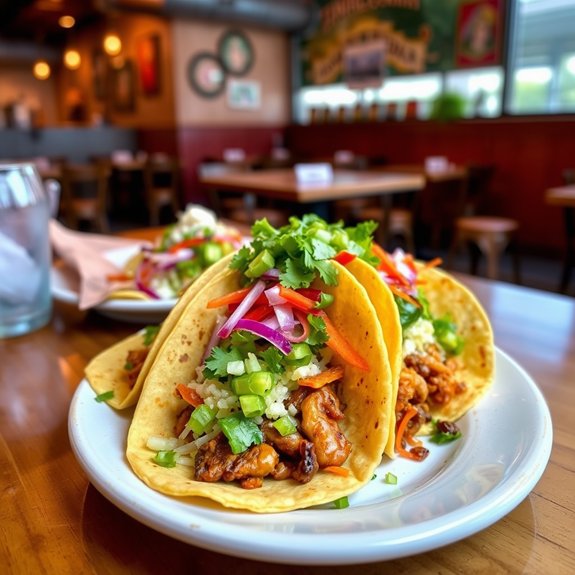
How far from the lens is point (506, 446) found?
2.80 feet

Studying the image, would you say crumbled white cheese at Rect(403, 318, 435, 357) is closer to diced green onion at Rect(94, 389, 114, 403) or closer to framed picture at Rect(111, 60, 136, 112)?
diced green onion at Rect(94, 389, 114, 403)

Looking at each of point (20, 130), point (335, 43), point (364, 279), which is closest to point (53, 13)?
point (20, 130)

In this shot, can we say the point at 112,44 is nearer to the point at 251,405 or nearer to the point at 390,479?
the point at 251,405

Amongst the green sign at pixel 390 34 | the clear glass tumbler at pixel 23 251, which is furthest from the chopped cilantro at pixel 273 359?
the green sign at pixel 390 34

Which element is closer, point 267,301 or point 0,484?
point 0,484

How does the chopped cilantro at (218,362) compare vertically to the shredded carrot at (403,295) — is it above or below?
below

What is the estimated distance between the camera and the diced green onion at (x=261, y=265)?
39.6 inches

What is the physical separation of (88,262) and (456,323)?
3.82ft

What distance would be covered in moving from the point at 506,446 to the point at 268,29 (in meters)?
10.7

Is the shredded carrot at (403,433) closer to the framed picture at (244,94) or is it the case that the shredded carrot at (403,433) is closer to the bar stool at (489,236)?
the bar stool at (489,236)

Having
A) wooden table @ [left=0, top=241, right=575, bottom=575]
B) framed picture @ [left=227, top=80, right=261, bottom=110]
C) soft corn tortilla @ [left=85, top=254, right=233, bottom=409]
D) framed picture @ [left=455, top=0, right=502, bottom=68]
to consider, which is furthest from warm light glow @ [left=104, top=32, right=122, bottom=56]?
soft corn tortilla @ [left=85, top=254, right=233, bottom=409]

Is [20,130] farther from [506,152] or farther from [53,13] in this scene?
[506,152]

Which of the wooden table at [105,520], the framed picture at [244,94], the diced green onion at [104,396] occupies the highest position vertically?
the framed picture at [244,94]

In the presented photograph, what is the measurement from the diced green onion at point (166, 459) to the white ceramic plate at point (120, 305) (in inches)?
24.2
